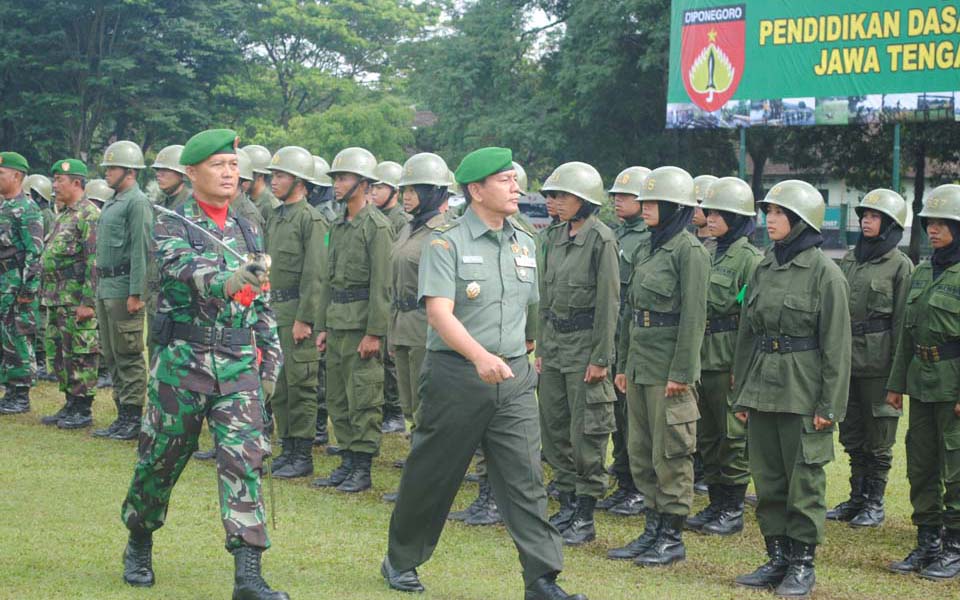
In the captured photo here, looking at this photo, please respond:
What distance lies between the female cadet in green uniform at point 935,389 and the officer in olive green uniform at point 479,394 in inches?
104

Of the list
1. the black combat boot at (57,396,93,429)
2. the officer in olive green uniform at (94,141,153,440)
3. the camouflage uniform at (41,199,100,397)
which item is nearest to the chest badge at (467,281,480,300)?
the officer in olive green uniform at (94,141,153,440)

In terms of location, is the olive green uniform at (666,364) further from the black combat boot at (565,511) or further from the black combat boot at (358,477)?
the black combat boot at (358,477)

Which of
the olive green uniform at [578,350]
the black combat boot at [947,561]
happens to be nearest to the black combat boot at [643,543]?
the olive green uniform at [578,350]

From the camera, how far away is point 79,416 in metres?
11.1

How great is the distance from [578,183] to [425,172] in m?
1.55

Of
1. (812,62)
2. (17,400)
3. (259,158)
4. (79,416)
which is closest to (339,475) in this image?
(79,416)

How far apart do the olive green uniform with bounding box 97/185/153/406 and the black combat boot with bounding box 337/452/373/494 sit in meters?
2.56

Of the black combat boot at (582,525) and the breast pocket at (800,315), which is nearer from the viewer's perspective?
the breast pocket at (800,315)

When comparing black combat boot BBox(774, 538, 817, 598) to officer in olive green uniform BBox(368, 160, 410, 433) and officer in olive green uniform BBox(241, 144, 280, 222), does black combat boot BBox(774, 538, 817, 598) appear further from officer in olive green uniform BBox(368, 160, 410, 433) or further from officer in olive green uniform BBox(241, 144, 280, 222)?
officer in olive green uniform BBox(241, 144, 280, 222)

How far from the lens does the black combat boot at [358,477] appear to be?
884cm

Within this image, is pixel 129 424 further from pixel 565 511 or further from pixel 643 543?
pixel 643 543

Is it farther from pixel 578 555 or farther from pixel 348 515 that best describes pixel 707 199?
pixel 348 515

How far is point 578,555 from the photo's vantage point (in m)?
7.18

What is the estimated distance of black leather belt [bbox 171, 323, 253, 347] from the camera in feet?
18.9
